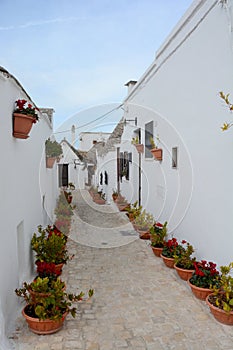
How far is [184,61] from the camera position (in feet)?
18.2

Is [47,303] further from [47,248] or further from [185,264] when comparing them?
[185,264]

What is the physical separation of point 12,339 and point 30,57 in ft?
22.5

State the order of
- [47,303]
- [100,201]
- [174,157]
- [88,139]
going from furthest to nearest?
[88,139], [100,201], [174,157], [47,303]

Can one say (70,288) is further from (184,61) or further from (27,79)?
(27,79)

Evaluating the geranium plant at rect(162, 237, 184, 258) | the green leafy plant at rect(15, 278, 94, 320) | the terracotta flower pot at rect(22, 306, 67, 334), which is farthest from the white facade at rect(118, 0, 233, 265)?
the terracotta flower pot at rect(22, 306, 67, 334)

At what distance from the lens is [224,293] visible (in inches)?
149

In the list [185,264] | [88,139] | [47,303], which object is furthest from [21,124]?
[88,139]

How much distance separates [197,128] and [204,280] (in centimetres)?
260

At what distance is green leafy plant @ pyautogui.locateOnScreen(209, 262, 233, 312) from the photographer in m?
3.58

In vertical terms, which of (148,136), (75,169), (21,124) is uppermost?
(148,136)

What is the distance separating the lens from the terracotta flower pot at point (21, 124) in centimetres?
376

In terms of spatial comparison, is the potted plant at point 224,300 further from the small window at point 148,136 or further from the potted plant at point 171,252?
the small window at point 148,136

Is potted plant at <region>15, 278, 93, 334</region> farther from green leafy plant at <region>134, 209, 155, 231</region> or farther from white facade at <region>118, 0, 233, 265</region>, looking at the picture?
green leafy plant at <region>134, 209, 155, 231</region>

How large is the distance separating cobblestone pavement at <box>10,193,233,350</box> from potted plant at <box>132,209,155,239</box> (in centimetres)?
171
